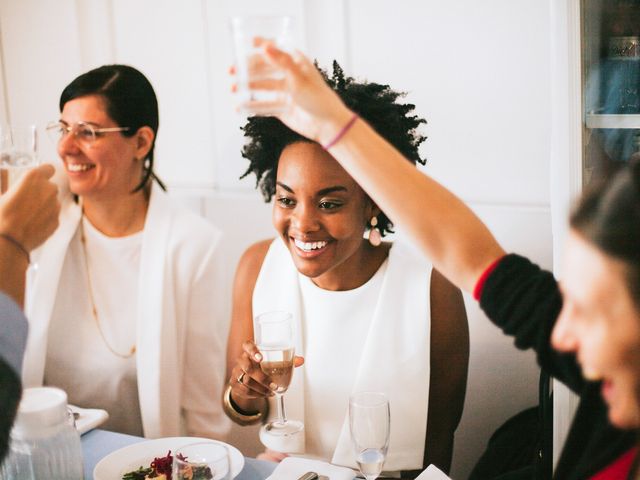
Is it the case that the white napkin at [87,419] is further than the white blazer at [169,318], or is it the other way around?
the white blazer at [169,318]

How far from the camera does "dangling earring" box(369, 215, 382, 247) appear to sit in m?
1.88

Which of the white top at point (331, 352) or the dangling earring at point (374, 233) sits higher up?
the dangling earring at point (374, 233)

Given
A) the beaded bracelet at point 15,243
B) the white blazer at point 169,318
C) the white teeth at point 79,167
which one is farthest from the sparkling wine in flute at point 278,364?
the white teeth at point 79,167

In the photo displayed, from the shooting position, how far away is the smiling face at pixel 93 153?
2227mm

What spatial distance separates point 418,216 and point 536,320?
226 mm

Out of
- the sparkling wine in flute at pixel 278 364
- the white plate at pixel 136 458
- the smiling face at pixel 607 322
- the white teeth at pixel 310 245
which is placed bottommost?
the white plate at pixel 136 458

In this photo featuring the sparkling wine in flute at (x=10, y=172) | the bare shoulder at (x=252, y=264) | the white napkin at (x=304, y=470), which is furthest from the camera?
the bare shoulder at (x=252, y=264)

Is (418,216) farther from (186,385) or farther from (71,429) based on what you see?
(186,385)

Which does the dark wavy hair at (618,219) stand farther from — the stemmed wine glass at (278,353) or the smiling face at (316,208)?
the smiling face at (316,208)

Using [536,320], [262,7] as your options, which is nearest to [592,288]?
[536,320]

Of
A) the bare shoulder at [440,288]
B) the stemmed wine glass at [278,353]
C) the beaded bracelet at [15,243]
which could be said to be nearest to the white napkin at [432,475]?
the stemmed wine glass at [278,353]

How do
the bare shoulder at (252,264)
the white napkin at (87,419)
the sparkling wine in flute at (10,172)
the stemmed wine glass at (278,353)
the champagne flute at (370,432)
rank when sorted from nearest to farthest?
the champagne flute at (370,432) < the stemmed wine glass at (278,353) < the white napkin at (87,419) < the sparkling wine in flute at (10,172) < the bare shoulder at (252,264)

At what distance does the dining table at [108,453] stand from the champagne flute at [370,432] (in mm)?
267

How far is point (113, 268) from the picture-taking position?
2.29 meters
